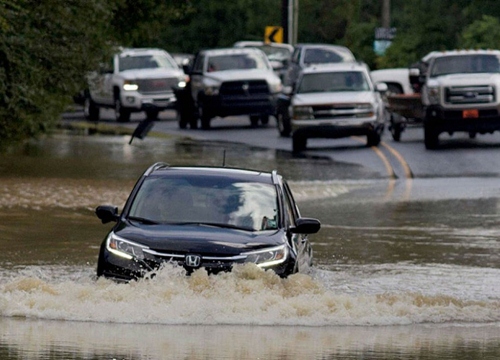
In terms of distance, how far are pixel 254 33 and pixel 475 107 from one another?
4129 centimetres

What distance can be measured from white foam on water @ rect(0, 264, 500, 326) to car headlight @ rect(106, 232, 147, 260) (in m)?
0.25

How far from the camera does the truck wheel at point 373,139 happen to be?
37.2 m

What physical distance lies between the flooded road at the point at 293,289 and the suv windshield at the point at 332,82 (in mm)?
9243

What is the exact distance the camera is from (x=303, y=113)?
122ft

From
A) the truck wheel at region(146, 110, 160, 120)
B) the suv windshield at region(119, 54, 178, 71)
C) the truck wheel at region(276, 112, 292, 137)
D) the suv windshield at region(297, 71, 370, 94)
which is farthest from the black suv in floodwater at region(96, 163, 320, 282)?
the suv windshield at region(119, 54, 178, 71)

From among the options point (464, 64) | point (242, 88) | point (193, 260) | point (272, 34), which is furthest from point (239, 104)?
point (193, 260)

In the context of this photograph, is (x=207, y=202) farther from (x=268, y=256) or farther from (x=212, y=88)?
(x=212, y=88)

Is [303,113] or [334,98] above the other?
[334,98]

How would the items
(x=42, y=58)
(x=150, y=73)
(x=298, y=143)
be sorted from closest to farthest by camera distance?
1. (x=42, y=58)
2. (x=298, y=143)
3. (x=150, y=73)

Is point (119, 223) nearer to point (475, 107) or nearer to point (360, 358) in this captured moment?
point (360, 358)

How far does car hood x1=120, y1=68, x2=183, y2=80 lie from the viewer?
48.8 metres

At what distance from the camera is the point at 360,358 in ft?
37.7

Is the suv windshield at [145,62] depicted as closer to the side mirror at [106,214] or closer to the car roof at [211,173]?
the car roof at [211,173]

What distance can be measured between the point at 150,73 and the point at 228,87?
5103 mm
